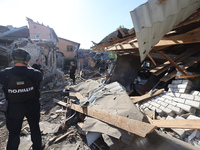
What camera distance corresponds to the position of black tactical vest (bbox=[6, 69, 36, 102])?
1888 millimetres

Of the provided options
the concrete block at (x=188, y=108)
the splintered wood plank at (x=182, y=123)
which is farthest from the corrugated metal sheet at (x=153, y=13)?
the concrete block at (x=188, y=108)

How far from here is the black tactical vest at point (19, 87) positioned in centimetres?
189

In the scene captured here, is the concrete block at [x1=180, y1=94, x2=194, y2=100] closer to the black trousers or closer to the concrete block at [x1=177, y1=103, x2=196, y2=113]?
the concrete block at [x1=177, y1=103, x2=196, y2=113]

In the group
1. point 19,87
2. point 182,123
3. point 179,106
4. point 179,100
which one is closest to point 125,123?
point 182,123

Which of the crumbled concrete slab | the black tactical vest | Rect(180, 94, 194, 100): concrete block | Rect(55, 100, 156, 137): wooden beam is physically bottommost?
the crumbled concrete slab

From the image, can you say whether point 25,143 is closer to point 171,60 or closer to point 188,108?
point 188,108

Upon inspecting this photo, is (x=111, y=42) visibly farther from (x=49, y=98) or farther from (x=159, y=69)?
(x=49, y=98)

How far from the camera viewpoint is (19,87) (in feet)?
6.31

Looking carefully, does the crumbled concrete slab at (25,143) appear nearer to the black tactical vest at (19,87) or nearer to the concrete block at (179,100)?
the black tactical vest at (19,87)

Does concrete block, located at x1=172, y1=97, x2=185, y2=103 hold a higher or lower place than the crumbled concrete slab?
higher

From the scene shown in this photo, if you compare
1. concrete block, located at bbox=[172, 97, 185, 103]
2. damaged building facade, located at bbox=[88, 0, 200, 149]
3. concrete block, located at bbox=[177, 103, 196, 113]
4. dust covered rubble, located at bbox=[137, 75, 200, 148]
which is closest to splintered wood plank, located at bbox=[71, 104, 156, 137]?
damaged building facade, located at bbox=[88, 0, 200, 149]

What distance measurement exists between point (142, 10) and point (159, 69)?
2.67 metres

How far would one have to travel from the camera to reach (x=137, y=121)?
6.48 ft

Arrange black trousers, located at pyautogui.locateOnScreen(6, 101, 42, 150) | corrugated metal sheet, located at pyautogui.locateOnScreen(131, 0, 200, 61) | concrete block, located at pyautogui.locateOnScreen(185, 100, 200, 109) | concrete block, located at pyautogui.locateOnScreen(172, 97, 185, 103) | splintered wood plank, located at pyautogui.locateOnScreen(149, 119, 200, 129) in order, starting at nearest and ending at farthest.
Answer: corrugated metal sheet, located at pyautogui.locateOnScreen(131, 0, 200, 61)
splintered wood plank, located at pyautogui.locateOnScreen(149, 119, 200, 129)
black trousers, located at pyautogui.locateOnScreen(6, 101, 42, 150)
concrete block, located at pyautogui.locateOnScreen(185, 100, 200, 109)
concrete block, located at pyautogui.locateOnScreen(172, 97, 185, 103)
